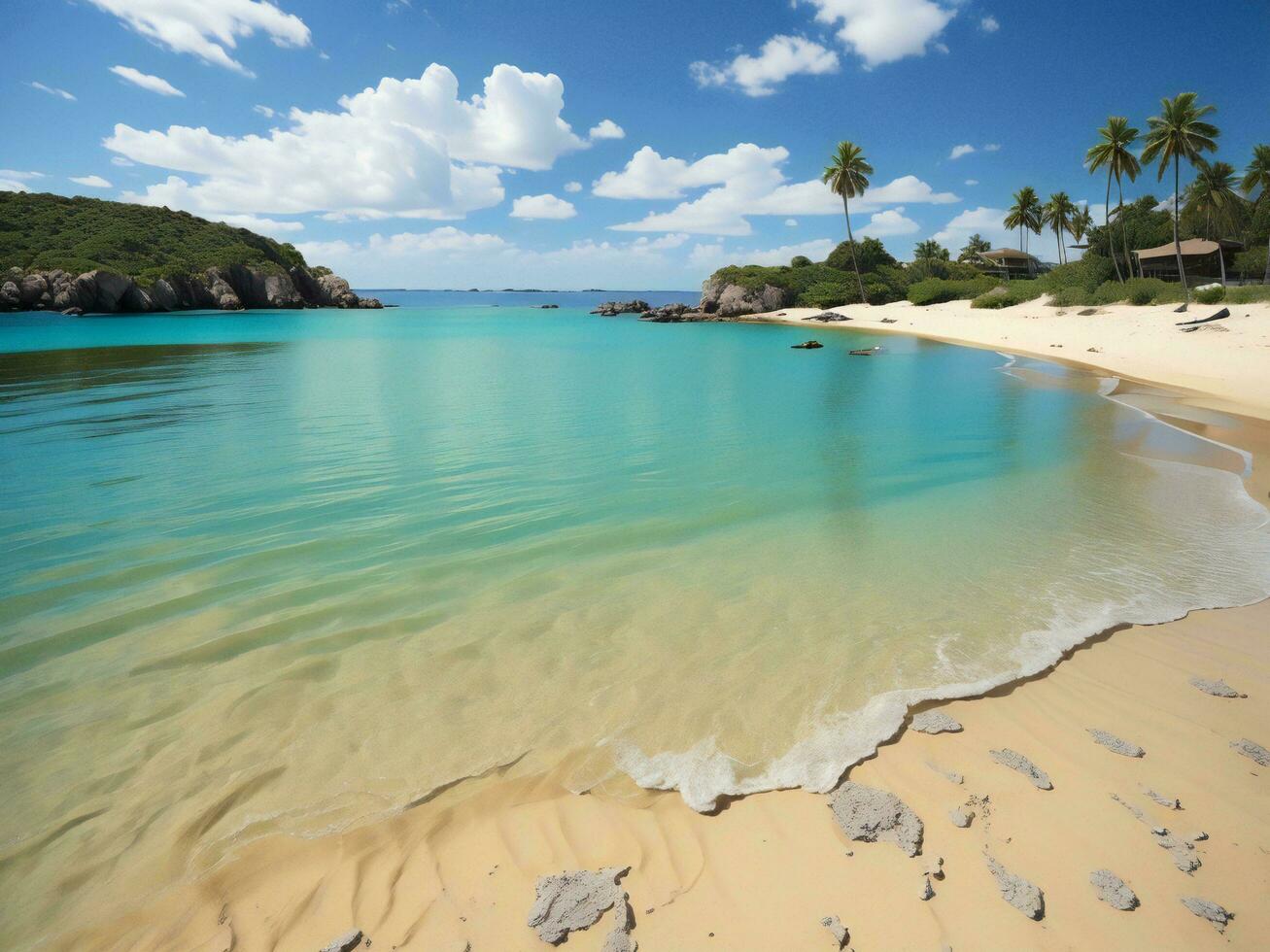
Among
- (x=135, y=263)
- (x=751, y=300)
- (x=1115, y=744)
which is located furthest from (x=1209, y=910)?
(x=135, y=263)

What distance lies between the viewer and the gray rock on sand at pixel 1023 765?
3.85 m

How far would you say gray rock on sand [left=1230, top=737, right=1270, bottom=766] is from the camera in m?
4.05

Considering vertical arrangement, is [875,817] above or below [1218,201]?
below

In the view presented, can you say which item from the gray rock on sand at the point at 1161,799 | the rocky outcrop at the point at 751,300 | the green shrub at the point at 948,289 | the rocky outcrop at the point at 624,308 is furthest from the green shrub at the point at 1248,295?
the rocky outcrop at the point at 624,308

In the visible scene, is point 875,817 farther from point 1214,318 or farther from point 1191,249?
point 1191,249

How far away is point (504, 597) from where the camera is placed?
6.57 meters

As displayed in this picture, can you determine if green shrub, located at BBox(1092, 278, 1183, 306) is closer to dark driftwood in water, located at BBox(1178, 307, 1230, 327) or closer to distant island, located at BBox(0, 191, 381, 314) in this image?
dark driftwood in water, located at BBox(1178, 307, 1230, 327)

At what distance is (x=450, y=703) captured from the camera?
4.79m

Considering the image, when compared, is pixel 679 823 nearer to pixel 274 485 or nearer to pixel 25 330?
pixel 274 485

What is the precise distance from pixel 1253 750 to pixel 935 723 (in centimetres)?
216

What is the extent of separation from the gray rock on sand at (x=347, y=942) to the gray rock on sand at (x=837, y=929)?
2.39 meters

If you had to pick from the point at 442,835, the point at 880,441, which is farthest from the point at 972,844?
the point at 880,441

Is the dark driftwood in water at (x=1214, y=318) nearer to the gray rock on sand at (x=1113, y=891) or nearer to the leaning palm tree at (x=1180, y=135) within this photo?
the leaning palm tree at (x=1180, y=135)

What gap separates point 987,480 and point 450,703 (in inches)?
430
